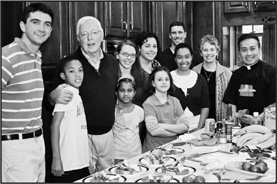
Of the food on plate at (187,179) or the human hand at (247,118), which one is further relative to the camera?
the human hand at (247,118)

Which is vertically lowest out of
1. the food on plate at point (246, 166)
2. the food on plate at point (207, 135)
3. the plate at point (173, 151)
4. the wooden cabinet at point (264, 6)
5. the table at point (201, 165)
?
the table at point (201, 165)

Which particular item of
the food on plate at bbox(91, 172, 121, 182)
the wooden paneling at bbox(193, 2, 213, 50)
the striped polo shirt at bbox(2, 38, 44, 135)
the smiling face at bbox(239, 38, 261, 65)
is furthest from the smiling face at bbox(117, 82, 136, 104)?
the wooden paneling at bbox(193, 2, 213, 50)

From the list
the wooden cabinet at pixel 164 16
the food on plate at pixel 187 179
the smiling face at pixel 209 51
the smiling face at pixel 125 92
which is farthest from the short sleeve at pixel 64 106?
the wooden cabinet at pixel 164 16

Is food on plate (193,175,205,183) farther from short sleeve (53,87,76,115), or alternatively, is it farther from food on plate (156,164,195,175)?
short sleeve (53,87,76,115)

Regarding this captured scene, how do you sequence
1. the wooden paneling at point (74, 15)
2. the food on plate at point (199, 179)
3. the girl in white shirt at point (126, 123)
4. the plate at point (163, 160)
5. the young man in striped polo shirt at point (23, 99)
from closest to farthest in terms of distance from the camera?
1. the food on plate at point (199, 179)
2. the plate at point (163, 160)
3. the young man in striped polo shirt at point (23, 99)
4. the girl in white shirt at point (126, 123)
5. the wooden paneling at point (74, 15)

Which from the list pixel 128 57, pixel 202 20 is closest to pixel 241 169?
pixel 128 57

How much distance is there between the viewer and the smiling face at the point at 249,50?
8.86 ft

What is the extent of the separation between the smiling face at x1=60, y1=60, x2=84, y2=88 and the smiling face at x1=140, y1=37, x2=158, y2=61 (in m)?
0.87

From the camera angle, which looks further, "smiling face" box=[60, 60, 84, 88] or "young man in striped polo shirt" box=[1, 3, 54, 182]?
"smiling face" box=[60, 60, 84, 88]

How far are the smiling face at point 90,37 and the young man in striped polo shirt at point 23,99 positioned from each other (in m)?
0.48

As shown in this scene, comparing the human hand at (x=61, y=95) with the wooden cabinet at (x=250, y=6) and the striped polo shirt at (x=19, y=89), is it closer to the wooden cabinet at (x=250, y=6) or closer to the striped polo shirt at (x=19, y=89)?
the striped polo shirt at (x=19, y=89)

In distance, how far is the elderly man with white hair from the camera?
2.44 meters

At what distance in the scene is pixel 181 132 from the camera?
2670 mm

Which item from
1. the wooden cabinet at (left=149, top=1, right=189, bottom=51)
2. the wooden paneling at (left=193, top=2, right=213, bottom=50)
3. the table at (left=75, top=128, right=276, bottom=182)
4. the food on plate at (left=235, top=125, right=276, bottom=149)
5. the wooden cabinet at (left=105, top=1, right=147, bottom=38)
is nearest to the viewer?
the table at (left=75, top=128, right=276, bottom=182)
